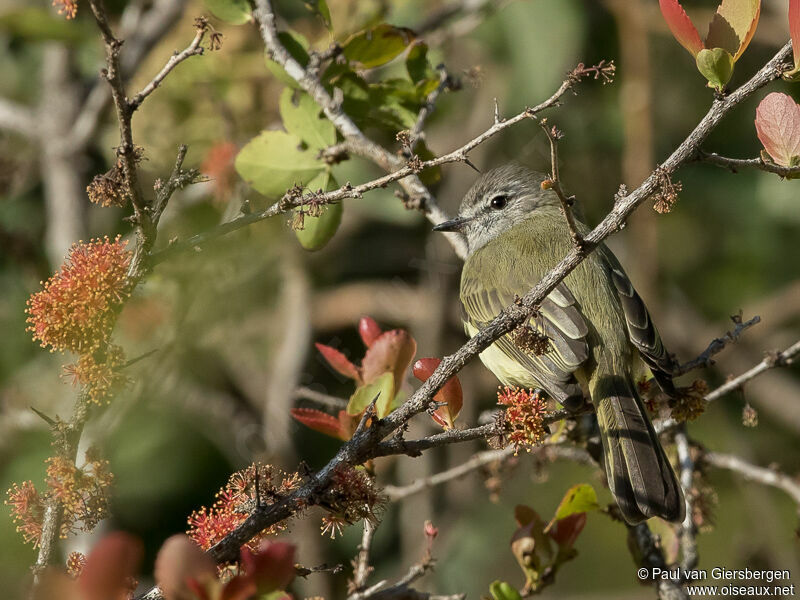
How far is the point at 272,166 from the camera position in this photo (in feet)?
10.3

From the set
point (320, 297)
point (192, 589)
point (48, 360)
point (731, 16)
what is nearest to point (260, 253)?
point (320, 297)

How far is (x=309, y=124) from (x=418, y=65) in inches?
19.0

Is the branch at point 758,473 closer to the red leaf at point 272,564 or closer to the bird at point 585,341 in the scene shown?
the bird at point 585,341

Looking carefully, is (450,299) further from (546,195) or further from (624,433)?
(624,433)

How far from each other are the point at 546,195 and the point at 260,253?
1.71 metres

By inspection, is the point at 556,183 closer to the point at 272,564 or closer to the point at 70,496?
the point at 272,564

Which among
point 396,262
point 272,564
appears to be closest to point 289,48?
point 272,564

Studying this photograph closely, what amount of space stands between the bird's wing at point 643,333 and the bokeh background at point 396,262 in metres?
0.74

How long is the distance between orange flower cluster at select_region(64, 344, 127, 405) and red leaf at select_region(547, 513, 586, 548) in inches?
55.7

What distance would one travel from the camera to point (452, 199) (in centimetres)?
613

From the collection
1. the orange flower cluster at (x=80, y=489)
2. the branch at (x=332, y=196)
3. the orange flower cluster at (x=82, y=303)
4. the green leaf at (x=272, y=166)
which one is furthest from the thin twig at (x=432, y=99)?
the orange flower cluster at (x=80, y=489)

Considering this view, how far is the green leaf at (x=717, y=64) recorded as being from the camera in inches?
82.4

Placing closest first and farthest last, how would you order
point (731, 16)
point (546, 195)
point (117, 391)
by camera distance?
1. point (117, 391)
2. point (731, 16)
3. point (546, 195)

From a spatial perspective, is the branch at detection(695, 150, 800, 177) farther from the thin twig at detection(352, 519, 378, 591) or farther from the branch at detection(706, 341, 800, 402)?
the thin twig at detection(352, 519, 378, 591)
